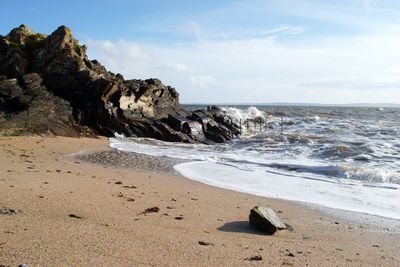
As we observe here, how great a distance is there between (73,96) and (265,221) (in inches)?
727

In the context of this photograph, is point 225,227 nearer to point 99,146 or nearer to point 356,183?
point 356,183

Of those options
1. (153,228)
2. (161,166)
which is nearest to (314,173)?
(161,166)

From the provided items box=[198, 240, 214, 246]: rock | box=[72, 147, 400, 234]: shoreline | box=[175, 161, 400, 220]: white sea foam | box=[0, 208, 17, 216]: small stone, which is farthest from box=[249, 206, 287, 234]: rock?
box=[0, 208, 17, 216]: small stone

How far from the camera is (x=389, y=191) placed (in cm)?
1003

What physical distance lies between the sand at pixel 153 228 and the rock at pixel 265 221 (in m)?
0.10

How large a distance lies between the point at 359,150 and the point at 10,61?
59.2 ft

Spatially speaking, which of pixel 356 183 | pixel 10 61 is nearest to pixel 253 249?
pixel 356 183

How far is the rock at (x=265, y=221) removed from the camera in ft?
19.5

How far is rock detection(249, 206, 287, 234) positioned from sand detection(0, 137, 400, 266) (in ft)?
0.33

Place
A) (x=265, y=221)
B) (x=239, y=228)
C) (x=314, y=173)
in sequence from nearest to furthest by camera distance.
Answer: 1. (x=265, y=221)
2. (x=239, y=228)
3. (x=314, y=173)

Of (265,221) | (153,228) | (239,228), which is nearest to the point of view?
(153,228)

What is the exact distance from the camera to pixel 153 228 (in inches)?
216

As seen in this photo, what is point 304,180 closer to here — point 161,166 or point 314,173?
point 314,173

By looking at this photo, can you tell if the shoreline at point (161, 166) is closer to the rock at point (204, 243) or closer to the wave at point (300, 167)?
the wave at point (300, 167)
